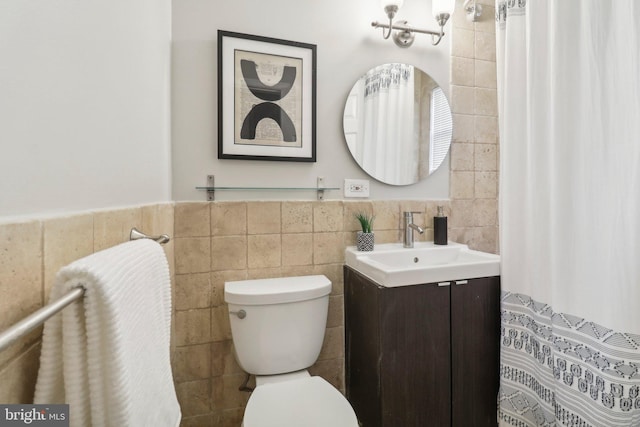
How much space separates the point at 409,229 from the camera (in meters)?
1.63

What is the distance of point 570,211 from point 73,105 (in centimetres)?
143

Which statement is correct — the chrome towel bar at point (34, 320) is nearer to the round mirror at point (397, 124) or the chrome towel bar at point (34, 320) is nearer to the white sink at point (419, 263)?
the white sink at point (419, 263)

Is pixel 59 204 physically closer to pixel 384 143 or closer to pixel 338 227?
pixel 338 227

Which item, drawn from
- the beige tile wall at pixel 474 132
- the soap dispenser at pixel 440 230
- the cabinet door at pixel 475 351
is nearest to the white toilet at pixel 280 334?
the cabinet door at pixel 475 351

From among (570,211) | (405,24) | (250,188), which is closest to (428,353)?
(570,211)

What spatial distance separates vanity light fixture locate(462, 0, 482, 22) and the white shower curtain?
0.44 m

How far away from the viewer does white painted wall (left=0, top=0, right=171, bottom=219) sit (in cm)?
41

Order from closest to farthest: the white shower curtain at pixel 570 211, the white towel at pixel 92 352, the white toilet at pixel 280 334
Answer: the white towel at pixel 92 352, the white shower curtain at pixel 570 211, the white toilet at pixel 280 334

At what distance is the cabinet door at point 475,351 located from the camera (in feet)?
4.26

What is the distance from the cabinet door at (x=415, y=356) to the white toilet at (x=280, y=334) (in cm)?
25

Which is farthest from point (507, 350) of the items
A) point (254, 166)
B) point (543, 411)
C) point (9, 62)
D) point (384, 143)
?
point (9, 62)

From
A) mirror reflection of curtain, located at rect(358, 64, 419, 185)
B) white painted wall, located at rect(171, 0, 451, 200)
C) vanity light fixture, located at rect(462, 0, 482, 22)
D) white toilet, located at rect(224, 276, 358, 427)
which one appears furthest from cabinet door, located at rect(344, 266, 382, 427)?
vanity light fixture, located at rect(462, 0, 482, 22)

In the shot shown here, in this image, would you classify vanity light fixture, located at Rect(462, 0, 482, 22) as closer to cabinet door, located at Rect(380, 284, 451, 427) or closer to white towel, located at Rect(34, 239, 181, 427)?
cabinet door, located at Rect(380, 284, 451, 427)

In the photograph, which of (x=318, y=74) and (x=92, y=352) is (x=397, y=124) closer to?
(x=318, y=74)
